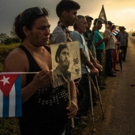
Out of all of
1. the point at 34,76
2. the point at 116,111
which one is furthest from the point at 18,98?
the point at 116,111

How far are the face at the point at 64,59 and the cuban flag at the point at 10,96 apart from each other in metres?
0.35

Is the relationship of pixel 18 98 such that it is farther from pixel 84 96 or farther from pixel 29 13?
pixel 84 96

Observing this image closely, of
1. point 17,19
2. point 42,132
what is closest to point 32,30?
point 17,19

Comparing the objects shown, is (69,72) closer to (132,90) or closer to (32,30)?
(32,30)

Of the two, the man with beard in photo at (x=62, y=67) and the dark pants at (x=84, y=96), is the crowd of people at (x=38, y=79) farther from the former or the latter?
the dark pants at (x=84, y=96)

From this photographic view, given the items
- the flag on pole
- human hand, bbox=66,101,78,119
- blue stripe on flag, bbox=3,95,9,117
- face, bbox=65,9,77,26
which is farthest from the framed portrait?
the flag on pole

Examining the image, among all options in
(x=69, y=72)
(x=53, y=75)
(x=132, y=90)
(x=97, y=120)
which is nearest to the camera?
(x=53, y=75)

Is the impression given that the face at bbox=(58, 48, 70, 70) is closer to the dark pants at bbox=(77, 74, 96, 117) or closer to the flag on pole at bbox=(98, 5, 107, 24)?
the dark pants at bbox=(77, 74, 96, 117)

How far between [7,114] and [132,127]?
2.82m

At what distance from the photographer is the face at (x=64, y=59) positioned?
68.5 inches

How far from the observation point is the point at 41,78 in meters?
1.52

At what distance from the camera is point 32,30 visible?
1.75 m

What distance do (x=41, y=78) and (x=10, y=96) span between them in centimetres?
31

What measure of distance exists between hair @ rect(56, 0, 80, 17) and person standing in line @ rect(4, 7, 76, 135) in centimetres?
137
